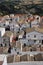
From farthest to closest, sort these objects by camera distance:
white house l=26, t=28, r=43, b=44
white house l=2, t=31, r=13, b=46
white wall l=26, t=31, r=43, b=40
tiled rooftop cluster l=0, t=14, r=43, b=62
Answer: white wall l=26, t=31, r=43, b=40
white house l=26, t=28, r=43, b=44
white house l=2, t=31, r=13, b=46
tiled rooftop cluster l=0, t=14, r=43, b=62

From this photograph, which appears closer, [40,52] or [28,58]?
[28,58]

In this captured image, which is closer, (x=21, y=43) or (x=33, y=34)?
(x=21, y=43)

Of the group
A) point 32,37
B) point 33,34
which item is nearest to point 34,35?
point 33,34

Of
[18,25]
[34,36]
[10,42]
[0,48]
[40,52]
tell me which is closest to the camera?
[40,52]

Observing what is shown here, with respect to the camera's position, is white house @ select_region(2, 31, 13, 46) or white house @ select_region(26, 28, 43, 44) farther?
white house @ select_region(26, 28, 43, 44)

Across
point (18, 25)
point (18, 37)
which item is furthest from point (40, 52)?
point (18, 25)

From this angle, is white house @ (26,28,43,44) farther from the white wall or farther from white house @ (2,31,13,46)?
white house @ (2,31,13,46)

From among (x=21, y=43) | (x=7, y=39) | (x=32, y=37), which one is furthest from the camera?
(x=32, y=37)

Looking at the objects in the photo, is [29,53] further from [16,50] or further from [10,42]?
[10,42]

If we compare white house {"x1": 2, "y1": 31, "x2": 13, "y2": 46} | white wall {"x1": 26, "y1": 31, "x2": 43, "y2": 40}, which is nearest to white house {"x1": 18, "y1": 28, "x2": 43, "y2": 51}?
white wall {"x1": 26, "y1": 31, "x2": 43, "y2": 40}

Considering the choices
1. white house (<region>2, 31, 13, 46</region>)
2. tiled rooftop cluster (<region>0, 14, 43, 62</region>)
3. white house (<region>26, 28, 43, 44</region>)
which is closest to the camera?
tiled rooftop cluster (<region>0, 14, 43, 62</region>)

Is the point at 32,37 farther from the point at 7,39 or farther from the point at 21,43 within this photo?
the point at 21,43
